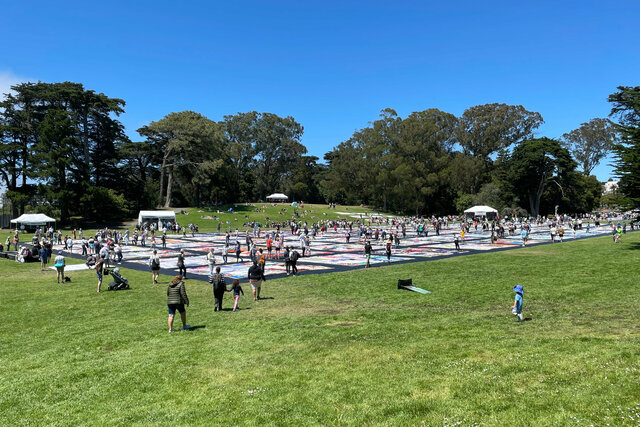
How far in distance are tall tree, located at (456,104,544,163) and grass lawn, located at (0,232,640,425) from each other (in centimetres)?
7943

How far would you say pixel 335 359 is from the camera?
757 cm

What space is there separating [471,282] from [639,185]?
14.4m

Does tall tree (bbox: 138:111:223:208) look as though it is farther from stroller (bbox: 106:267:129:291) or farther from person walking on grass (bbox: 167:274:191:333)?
person walking on grass (bbox: 167:274:191:333)

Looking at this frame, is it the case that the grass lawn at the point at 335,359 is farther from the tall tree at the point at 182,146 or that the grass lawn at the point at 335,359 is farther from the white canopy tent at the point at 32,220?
the tall tree at the point at 182,146

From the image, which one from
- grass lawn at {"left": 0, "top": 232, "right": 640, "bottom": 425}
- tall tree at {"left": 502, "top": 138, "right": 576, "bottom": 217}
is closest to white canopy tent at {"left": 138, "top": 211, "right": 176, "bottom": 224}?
grass lawn at {"left": 0, "top": 232, "right": 640, "bottom": 425}

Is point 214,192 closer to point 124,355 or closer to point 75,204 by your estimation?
point 75,204

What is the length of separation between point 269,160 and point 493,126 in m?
49.7

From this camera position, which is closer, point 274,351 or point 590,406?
point 590,406

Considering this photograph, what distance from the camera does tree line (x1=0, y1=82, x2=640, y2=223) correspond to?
56.8 metres

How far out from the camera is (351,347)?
8.24 m

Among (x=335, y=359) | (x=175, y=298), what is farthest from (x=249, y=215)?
(x=335, y=359)

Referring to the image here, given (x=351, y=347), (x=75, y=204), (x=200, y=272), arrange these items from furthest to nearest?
(x=75, y=204)
(x=200, y=272)
(x=351, y=347)

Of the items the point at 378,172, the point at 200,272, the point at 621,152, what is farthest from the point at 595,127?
the point at 200,272

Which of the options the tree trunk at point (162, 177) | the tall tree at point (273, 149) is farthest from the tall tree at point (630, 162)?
the tall tree at point (273, 149)
